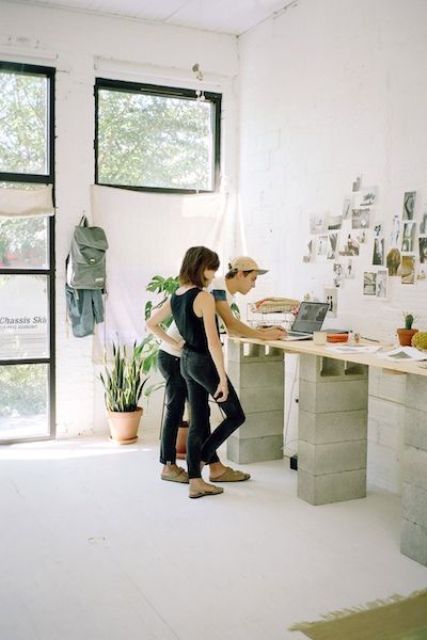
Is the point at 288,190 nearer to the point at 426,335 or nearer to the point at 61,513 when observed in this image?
the point at 426,335

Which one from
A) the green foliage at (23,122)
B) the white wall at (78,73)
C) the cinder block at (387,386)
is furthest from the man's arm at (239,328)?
the green foliage at (23,122)

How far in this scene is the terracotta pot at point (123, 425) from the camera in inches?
224

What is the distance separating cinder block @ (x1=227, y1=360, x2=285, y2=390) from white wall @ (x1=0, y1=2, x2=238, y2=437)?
1393 mm

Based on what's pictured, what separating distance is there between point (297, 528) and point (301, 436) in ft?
2.17

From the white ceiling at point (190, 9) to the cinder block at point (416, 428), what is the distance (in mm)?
3520

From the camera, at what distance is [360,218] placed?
4.77 meters

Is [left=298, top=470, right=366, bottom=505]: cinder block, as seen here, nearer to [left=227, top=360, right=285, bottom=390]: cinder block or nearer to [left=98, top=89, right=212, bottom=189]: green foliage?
→ [left=227, top=360, right=285, bottom=390]: cinder block

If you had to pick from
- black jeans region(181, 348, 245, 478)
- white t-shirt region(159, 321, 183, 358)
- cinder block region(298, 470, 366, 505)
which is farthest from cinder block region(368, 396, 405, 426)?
white t-shirt region(159, 321, 183, 358)

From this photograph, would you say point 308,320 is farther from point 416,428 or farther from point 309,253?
point 416,428

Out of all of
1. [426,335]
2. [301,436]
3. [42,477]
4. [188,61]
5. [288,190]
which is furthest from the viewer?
[188,61]

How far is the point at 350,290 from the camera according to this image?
4.88 meters

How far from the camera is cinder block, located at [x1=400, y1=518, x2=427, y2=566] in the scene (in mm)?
3422

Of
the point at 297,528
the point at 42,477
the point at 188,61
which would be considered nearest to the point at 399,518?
the point at 297,528

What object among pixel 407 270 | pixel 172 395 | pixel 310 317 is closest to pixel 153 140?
pixel 310 317
